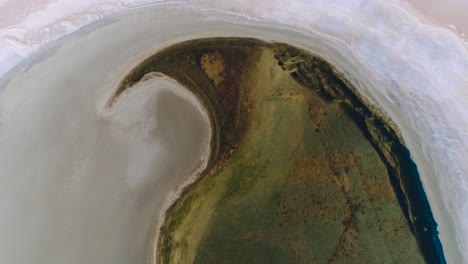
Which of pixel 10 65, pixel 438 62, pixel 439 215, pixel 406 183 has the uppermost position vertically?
pixel 10 65

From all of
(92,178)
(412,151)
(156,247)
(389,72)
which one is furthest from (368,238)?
(92,178)

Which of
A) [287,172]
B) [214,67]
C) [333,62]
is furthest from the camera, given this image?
[333,62]

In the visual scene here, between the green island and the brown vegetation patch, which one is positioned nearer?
the green island

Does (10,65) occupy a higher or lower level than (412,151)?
higher

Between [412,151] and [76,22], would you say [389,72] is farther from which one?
[76,22]

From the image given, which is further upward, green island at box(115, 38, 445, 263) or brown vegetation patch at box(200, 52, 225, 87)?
brown vegetation patch at box(200, 52, 225, 87)

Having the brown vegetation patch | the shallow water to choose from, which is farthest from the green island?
the shallow water

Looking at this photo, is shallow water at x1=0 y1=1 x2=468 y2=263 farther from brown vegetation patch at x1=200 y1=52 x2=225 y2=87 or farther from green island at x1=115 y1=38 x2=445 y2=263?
brown vegetation patch at x1=200 y1=52 x2=225 y2=87

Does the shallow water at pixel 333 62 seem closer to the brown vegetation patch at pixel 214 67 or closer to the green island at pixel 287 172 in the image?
the green island at pixel 287 172

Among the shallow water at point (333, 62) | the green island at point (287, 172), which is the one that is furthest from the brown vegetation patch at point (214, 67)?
the shallow water at point (333, 62)
